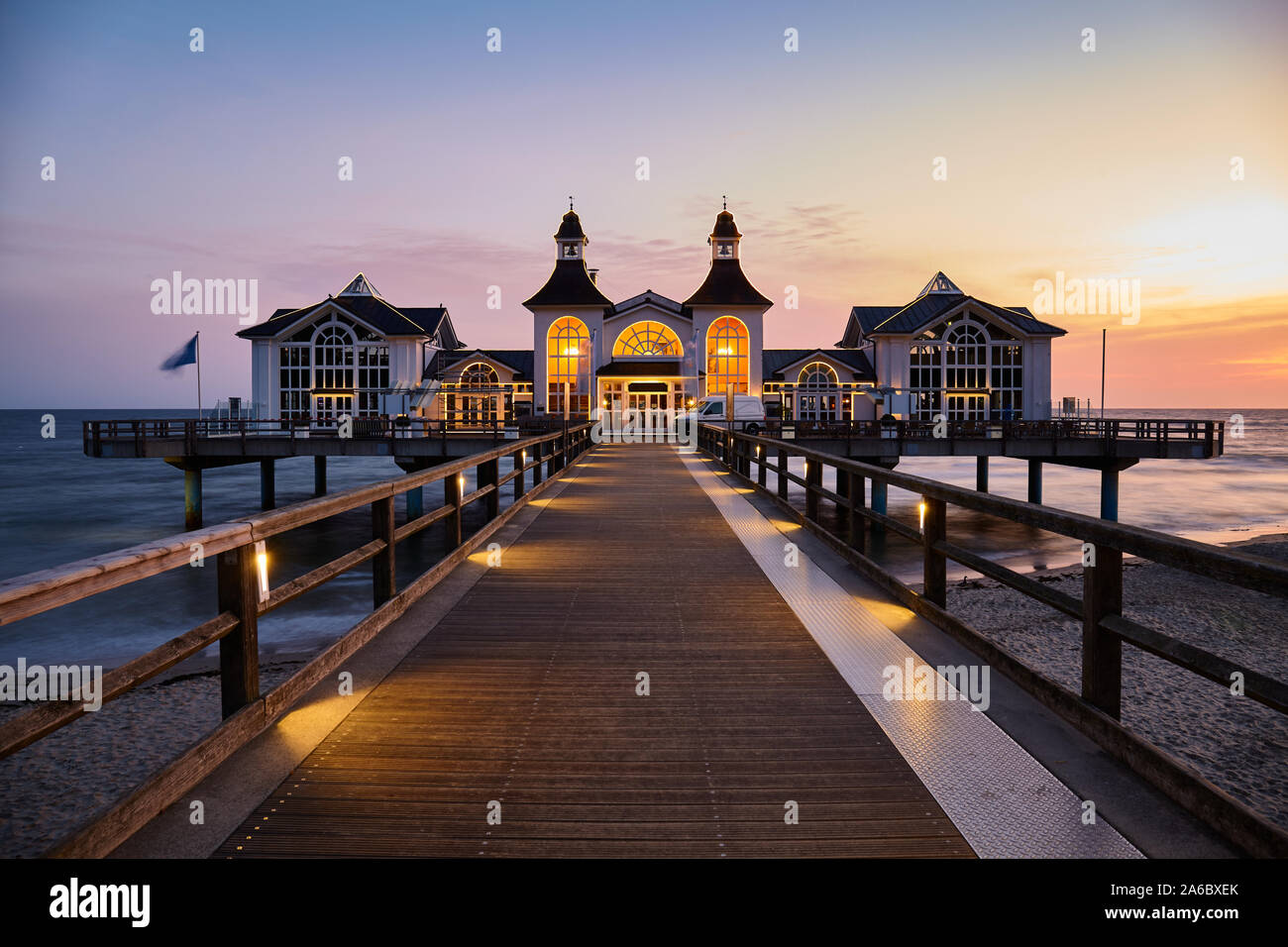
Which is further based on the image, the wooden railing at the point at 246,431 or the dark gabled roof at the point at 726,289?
the dark gabled roof at the point at 726,289

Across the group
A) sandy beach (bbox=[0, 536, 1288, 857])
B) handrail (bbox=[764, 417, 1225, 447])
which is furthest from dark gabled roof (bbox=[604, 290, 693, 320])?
sandy beach (bbox=[0, 536, 1288, 857])

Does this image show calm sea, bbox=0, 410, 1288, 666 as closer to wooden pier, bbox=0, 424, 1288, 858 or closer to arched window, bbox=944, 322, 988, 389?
arched window, bbox=944, 322, 988, 389

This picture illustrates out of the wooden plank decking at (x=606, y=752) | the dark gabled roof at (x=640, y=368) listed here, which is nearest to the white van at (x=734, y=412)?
the dark gabled roof at (x=640, y=368)

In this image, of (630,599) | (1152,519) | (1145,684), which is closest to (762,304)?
(1152,519)

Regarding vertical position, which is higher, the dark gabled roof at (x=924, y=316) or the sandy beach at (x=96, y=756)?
the dark gabled roof at (x=924, y=316)

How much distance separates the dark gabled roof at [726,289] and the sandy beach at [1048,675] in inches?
1342

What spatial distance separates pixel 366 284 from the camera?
57438mm

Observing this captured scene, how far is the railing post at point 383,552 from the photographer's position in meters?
5.78

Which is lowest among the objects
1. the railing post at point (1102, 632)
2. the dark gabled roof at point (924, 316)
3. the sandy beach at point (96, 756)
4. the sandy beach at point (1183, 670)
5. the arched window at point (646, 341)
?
the sandy beach at point (1183, 670)

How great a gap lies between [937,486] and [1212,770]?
6.27 meters

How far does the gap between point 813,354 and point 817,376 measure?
1.39 metres

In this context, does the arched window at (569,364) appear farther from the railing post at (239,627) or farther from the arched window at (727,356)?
the railing post at (239,627)

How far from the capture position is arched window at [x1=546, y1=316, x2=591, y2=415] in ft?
161

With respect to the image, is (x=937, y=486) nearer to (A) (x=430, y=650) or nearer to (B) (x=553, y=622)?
(B) (x=553, y=622)
